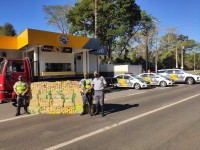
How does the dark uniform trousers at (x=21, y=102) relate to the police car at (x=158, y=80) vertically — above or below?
below

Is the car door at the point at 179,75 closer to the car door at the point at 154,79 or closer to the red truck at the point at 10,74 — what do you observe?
the car door at the point at 154,79

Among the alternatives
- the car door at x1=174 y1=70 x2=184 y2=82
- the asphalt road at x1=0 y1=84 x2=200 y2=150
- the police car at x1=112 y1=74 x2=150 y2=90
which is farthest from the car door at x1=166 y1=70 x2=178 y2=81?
the asphalt road at x1=0 y1=84 x2=200 y2=150

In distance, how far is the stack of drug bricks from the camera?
1052 centimetres

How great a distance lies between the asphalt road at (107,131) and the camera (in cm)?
623

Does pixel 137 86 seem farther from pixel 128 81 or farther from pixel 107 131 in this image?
pixel 107 131

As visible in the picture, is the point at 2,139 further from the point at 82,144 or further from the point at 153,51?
the point at 153,51

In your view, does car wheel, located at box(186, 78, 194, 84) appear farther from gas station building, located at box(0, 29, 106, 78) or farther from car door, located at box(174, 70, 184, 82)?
gas station building, located at box(0, 29, 106, 78)

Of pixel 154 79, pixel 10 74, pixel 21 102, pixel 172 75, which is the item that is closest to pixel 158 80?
pixel 154 79

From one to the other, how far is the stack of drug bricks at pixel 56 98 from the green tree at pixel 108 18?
29129 millimetres

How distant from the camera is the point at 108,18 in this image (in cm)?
3997

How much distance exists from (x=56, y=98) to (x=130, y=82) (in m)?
14.2

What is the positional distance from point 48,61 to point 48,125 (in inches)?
620

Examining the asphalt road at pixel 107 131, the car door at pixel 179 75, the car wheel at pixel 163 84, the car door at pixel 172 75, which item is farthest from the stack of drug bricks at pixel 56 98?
the car door at pixel 172 75

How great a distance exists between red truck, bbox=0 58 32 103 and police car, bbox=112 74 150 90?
1162cm
